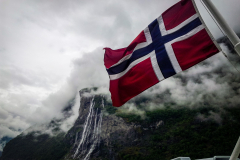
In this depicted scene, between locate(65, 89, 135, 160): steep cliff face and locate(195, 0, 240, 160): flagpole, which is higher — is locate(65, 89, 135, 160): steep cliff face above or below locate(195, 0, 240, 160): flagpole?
above

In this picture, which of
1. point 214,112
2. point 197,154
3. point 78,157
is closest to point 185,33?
point 197,154

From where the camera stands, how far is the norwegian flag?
5.14 meters

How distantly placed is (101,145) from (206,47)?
636 feet

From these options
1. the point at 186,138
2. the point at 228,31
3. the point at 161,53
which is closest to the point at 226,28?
the point at 228,31

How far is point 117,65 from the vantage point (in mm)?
7547

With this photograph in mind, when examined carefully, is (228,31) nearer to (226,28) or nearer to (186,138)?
(226,28)

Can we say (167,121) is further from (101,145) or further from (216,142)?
(101,145)

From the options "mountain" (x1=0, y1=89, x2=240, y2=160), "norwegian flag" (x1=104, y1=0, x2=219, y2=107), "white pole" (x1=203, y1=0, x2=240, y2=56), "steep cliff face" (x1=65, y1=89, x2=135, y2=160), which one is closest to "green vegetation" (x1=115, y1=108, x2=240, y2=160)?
"mountain" (x1=0, y1=89, x2=240, y2=160)

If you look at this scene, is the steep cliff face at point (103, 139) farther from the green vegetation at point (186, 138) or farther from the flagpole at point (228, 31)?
the flagpole at point (228, 31)

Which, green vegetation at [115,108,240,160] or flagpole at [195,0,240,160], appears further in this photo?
green vegetation at [115,108,240,160]

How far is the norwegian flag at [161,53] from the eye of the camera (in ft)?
16.9

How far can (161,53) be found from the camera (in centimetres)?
600

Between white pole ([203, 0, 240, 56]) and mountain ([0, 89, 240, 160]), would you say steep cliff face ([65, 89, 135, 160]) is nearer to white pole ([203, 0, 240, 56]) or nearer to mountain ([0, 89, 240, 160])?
mountain ([0, 89, 240, 160])

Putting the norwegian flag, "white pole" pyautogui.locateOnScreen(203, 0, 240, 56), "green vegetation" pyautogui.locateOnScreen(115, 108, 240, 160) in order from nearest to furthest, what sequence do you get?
"white pole" pyautogui.locateOnScreen(203, 0, 240, 56)
the norwegian flag
"green vegetation" pyautogui.locateOnScreen(115, 108, 240, 160)
